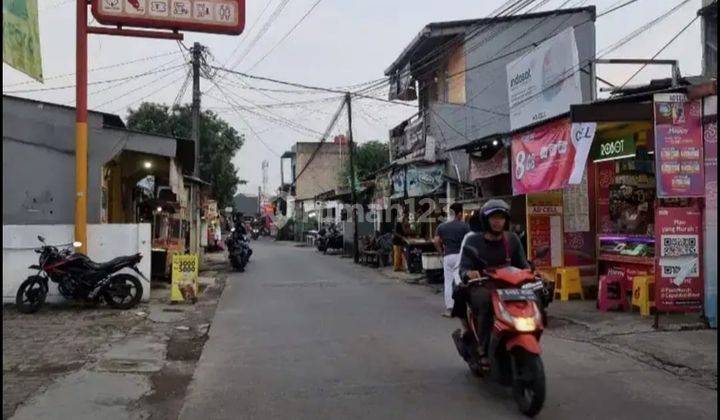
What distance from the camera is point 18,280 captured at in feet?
40.1

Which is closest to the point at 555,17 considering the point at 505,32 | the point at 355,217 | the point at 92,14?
the point at 505,32

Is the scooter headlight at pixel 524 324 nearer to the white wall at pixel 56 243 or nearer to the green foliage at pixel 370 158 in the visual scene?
the white wall at pixel 56 243

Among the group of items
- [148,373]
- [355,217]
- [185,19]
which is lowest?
[148,373]

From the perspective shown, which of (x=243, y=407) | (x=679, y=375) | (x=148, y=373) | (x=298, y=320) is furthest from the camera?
(x=298, y=320)

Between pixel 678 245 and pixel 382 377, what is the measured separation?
17.5ft

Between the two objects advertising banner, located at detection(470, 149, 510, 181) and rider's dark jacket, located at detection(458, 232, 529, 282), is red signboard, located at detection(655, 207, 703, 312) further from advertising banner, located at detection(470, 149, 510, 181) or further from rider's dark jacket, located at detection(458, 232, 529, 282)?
advertising banner, located at detection(470, 149, 510, 181)

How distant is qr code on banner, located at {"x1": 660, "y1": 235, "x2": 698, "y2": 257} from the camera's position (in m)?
9.89

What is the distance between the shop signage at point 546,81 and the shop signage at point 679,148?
12.7 feet

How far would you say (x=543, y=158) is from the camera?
12.3m

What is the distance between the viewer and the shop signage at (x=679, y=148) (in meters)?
9.42

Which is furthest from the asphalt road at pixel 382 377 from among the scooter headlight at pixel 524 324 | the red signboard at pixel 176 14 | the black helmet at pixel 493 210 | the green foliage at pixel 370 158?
the green foliage at pixel 370 158

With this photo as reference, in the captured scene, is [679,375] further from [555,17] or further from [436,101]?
[436,101]

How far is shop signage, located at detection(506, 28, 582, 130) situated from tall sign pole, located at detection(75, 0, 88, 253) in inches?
336

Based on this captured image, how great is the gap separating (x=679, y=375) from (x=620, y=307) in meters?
4.66
